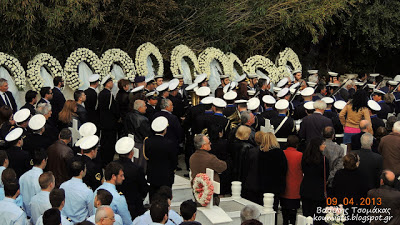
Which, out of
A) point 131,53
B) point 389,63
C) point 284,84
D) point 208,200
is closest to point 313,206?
point 208,200

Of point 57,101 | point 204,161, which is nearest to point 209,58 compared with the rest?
point 57,101

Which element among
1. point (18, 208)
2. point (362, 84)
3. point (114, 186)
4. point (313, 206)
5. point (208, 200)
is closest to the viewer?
point (18, 208)

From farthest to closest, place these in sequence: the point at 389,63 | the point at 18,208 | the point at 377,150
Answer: the point at 389,63
the point at 377,150
the point at 18,208

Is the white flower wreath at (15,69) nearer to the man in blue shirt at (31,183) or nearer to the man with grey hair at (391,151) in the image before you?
the man in blue shirt at (31,183)

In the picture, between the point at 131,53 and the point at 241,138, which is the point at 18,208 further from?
the point at 131,53

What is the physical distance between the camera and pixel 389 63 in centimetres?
2223

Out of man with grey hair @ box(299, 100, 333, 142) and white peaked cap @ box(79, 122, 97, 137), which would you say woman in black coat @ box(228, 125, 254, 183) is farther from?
white peaked cap @ box(79, 122, 97, 137)

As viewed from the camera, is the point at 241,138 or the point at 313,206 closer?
the point at 313,206

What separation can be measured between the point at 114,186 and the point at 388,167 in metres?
4.29

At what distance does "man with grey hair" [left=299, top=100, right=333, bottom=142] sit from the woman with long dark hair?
2.85 ft

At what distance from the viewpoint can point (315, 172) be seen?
835 cm

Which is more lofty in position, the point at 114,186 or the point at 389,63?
the point at 114,186

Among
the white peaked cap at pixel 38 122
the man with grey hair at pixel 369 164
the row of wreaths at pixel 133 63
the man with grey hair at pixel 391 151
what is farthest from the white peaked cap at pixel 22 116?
the man with grey hair at pixel 391 151

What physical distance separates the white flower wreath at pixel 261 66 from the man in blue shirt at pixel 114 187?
10.2 meters
